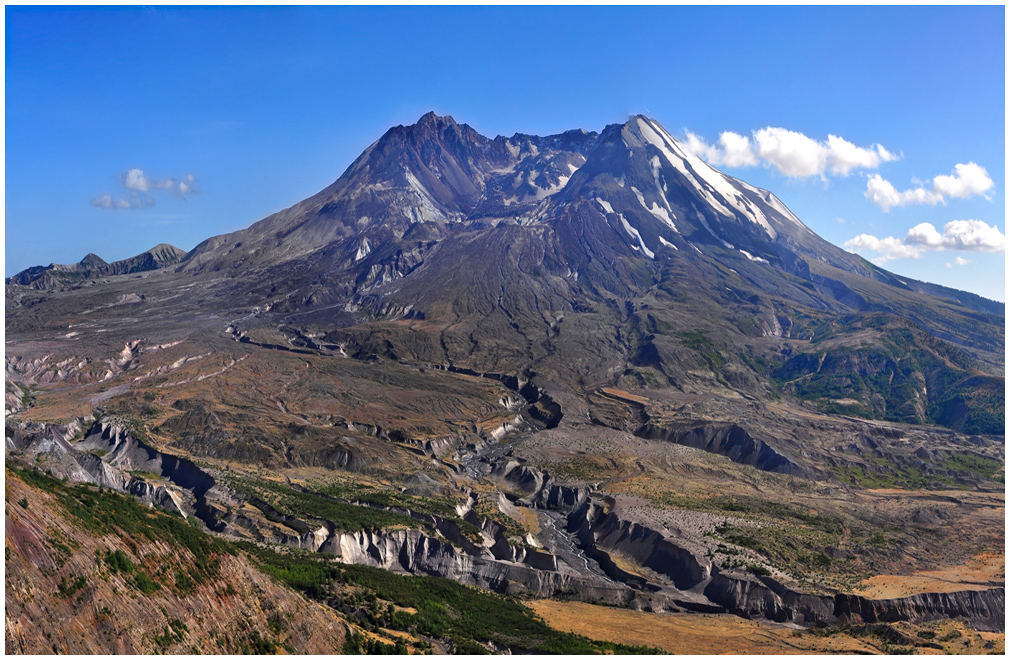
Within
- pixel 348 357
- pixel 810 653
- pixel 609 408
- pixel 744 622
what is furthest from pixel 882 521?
pixel 348 357

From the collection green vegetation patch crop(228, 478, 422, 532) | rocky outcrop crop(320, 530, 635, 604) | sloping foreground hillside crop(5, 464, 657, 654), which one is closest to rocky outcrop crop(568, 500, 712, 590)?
rocky outcrop crop(320, 530, 635, 604)

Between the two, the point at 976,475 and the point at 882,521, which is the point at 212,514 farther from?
the point at 976,475

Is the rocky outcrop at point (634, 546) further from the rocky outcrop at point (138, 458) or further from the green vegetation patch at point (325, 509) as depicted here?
the rocky outcrop at point (138, 458)

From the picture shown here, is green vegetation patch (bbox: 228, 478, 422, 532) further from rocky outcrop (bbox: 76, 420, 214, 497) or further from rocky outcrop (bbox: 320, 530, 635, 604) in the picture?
rocky outcrop (bbox: 76, 420, 214, 497)

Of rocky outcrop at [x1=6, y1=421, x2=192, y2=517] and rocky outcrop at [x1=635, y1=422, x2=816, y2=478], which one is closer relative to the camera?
rocky outcrop at [x1=6, y1=421, x2=192, y2=517]

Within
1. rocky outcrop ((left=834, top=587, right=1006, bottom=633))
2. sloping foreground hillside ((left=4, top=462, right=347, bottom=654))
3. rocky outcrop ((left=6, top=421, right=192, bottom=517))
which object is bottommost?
rocky outcrop ((left=834, top=587, right=1006, bottom=633))

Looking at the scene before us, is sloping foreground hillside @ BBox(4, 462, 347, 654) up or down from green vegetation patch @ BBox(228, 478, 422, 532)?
up

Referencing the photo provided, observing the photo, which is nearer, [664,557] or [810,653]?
[810,653]

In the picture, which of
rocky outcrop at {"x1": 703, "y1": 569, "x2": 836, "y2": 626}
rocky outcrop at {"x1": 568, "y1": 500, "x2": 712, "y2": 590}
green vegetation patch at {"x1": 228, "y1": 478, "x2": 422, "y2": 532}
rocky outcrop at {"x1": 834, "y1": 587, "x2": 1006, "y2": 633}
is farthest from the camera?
rocky outcrop at {"x1": 568, "y1": 500, "x2": 712, "y2": 590}
